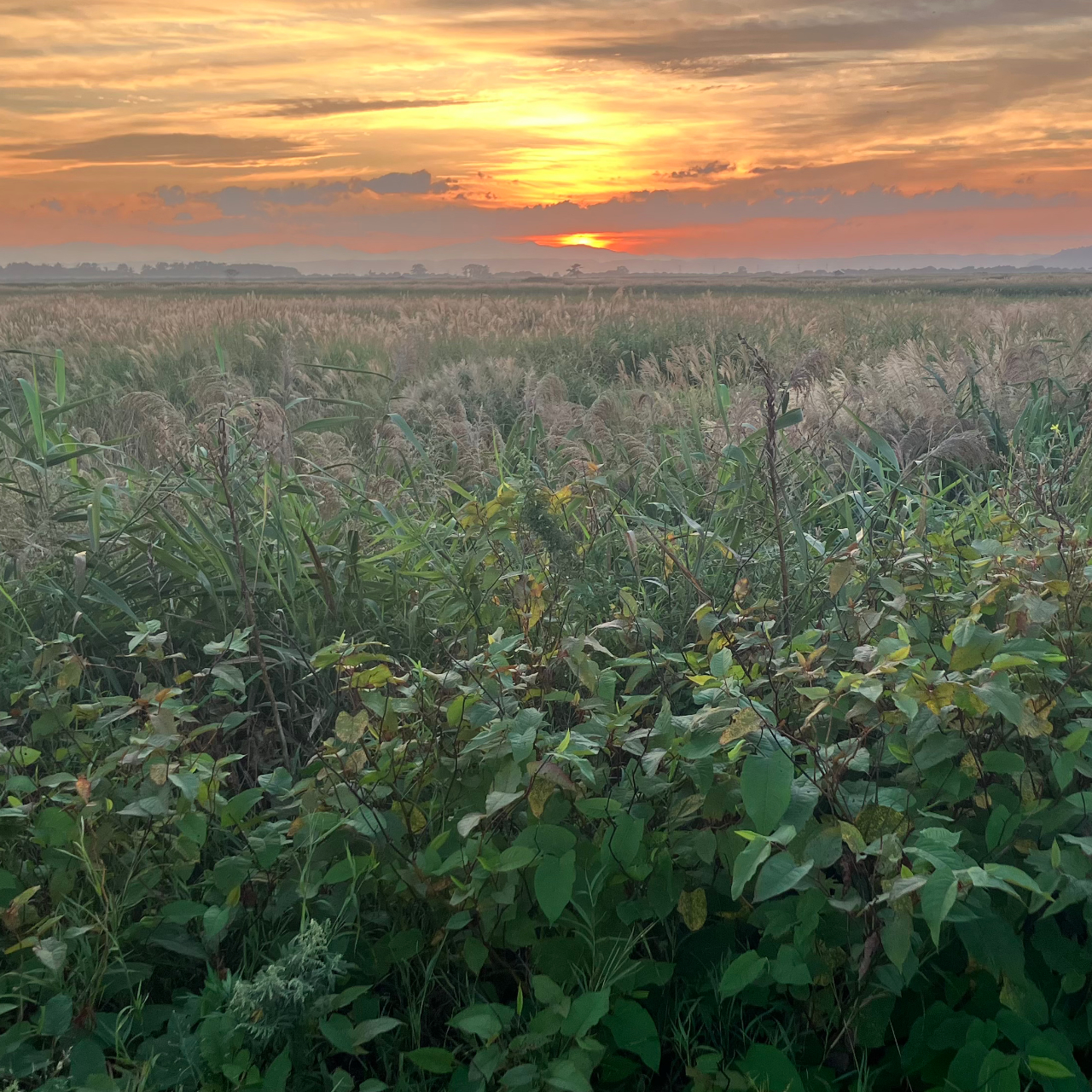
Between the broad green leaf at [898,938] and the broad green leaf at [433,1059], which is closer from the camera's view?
the broad green leaf at [898,938]

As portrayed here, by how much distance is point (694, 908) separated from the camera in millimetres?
1884

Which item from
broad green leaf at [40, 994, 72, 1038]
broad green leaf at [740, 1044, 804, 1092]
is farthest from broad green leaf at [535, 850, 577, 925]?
broad green leaf at [40, 994, 72, 1038]

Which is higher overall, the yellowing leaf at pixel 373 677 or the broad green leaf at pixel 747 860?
the yellowing leaf at pixel 373 677

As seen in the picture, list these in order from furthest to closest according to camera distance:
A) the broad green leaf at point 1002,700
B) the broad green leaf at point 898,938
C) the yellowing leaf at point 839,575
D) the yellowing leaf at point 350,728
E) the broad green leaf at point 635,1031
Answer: the yellowing leaf at point 839,575 < the yellowing leaf at point 350,728 < the broad green leaf at point 635,1031 < the broad green leaf at point 1002,700 < the broad green leaf at point 898,938

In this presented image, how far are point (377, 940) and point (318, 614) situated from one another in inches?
58.1

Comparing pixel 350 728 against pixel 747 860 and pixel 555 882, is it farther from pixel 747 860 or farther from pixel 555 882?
pixel 747 860

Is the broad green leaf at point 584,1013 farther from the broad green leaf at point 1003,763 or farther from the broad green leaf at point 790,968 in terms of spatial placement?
the broad green leaf at point 1003,763

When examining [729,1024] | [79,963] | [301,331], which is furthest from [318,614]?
[301,331]

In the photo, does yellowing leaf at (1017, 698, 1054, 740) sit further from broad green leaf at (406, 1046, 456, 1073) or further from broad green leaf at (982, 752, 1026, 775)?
broad green leaf at (406, 1046, 456, 1073)

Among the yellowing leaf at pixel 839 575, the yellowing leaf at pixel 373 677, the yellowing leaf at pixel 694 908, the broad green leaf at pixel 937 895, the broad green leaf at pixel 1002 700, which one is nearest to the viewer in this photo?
the broad green leaf at pixel 937 895

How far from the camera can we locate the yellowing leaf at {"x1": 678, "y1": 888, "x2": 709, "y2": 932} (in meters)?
1.87

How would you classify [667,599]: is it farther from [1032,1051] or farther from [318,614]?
[1032,1051]

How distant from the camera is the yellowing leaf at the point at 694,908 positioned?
1.87 metres

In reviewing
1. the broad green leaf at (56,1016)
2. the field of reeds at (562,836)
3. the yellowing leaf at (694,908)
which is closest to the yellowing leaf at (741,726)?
the field of reeds at (562,836)
